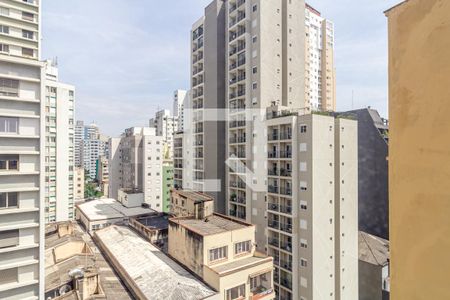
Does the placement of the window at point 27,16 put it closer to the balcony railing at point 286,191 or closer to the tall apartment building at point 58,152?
the tall apartment building at point 58,152

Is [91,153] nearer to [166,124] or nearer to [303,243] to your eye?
[166,124]

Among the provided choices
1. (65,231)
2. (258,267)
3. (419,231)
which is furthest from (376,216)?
(65,231)

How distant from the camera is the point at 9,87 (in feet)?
37.9

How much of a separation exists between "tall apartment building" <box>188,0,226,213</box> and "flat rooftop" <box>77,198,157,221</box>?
1036 centimetres

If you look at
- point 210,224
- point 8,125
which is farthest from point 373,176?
point 8,125

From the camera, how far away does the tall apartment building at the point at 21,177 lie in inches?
445

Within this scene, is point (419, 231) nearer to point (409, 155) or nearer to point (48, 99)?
point (409, 155)

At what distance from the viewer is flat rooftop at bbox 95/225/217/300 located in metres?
15.6

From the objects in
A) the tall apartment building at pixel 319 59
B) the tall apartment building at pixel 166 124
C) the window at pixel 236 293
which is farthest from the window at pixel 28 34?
the tall apartment building at pixel 166 124

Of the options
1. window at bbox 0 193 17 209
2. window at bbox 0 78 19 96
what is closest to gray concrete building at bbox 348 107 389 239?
window at bbox 0 78 19 96

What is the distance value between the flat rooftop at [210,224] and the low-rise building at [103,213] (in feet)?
48.7

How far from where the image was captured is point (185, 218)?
22344 millimetres

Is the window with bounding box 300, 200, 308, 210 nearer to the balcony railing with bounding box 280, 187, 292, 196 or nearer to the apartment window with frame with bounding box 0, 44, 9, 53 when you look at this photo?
the balcony railing with bounding box 280, 187, 292, 196

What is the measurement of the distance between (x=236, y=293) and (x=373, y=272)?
53.3 ft
